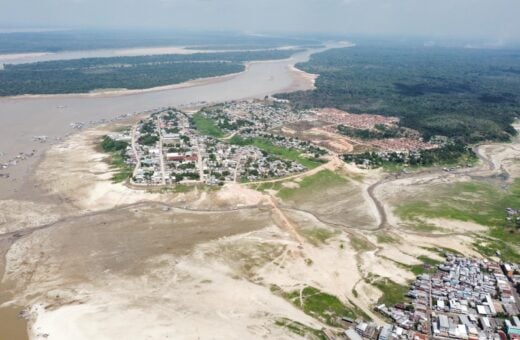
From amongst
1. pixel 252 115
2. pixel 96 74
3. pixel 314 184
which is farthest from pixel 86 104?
pixel 314 184

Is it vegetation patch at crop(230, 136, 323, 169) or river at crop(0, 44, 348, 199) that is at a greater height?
river at crop(0, 44, 348, 199)

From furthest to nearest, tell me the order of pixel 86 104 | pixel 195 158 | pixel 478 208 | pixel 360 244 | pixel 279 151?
pixel 86 104 < pixel 279 151 < pixel 195 158 < pixel 478 208 < pixel 360 244

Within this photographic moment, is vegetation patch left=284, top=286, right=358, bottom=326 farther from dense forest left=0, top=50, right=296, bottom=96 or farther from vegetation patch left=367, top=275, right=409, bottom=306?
dense forest left=0, top=50, right=296, bottom=96

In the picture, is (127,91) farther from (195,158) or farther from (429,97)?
(429,97)

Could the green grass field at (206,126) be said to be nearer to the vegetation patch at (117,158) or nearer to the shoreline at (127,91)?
the vegetation patch at (117,158)

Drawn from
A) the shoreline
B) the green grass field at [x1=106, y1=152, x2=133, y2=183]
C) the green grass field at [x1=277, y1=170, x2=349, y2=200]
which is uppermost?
the shoreline

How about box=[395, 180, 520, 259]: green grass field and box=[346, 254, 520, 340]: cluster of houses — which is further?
box=[395, 180, 520, 259]: green grass field

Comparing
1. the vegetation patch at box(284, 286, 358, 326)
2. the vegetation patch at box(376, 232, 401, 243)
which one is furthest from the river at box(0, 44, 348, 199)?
the vegetation patch at box(376, 232, 401, 243)

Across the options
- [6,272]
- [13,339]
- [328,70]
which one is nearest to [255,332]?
[13,339]
